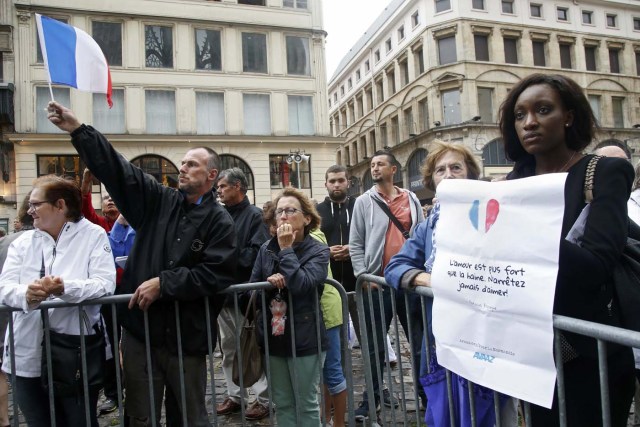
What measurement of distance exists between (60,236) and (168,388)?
47.6 inches

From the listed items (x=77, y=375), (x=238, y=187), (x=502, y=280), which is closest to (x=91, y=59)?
(x=238, y=187)

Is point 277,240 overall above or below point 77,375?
above

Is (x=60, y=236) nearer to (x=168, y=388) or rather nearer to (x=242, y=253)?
(x=168, y=388)

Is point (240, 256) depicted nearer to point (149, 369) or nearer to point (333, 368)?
point (333, 368)

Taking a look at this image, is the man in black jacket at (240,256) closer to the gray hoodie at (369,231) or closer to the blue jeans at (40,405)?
the gray hoodie at (369,231)

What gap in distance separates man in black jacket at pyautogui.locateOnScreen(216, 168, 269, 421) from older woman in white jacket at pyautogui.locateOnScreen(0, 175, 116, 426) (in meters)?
1.37

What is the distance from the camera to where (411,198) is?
4180 millimetres

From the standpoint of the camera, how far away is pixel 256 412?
158 inches

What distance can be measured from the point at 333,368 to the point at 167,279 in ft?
5.18

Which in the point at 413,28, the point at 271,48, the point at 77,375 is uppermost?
the point at 413,28

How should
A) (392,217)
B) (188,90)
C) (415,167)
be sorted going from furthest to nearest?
(415,167), (188,90), (392,217)

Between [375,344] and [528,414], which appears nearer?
Answer: [528,414]

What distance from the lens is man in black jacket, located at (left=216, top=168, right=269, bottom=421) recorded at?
403 cm

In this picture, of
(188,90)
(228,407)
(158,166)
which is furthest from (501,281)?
(188,90)
